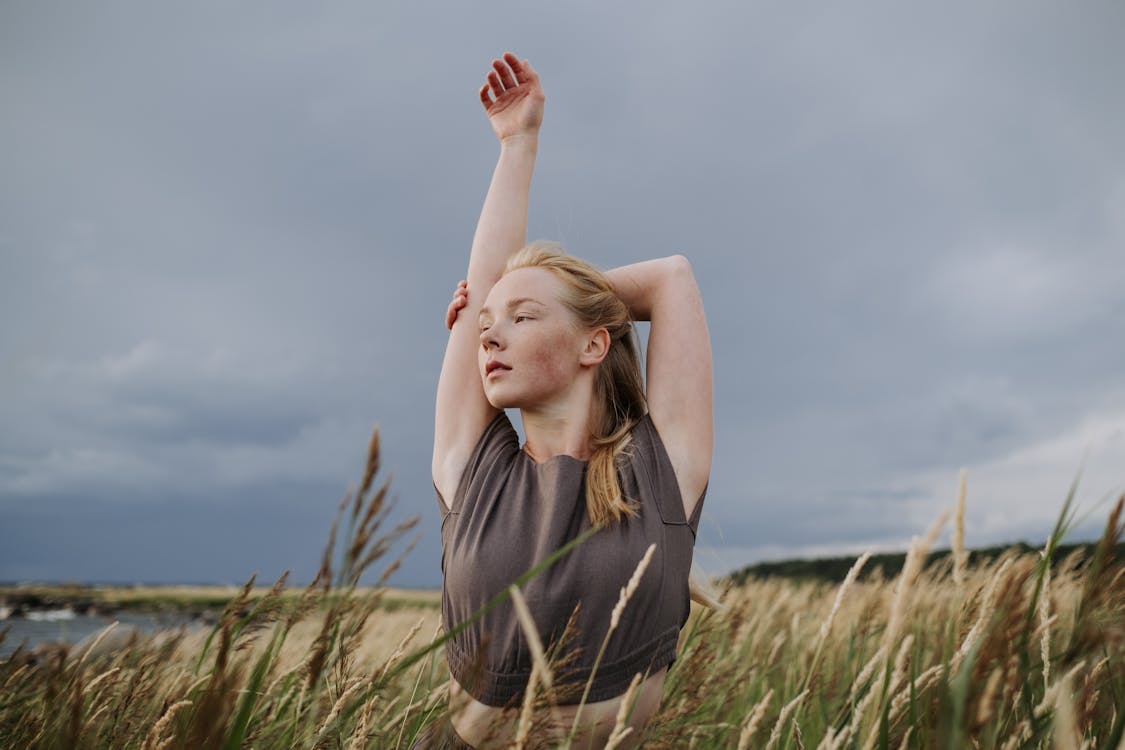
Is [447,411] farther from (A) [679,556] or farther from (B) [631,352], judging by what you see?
(A) [679,556]

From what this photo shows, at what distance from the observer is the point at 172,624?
96.2 inches

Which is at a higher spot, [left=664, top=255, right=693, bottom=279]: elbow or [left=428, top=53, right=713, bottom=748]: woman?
[left=664, top=255, right=693, bottom=279]: elbow

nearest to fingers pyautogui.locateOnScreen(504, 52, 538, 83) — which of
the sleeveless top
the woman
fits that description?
the woman

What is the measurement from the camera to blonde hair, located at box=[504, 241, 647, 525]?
6.98 feet

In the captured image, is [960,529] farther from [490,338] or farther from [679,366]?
[490,338]

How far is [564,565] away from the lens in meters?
1.78

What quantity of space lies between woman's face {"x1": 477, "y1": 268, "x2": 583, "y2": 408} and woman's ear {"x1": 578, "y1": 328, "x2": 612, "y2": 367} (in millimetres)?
32

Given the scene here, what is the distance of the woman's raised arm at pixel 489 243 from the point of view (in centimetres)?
222

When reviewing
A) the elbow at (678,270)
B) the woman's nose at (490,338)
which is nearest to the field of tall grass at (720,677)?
the woman's nose at (490,338)

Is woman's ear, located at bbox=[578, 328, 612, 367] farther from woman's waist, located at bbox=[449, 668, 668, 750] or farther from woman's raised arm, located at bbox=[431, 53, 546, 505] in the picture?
woman's waist, located at bbox=[449, 668, 668, 750]

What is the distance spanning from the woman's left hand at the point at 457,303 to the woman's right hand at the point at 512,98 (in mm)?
614

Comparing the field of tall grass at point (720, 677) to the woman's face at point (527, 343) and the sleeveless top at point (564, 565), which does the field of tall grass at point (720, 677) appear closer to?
the sleeveless top at point (564, 565)

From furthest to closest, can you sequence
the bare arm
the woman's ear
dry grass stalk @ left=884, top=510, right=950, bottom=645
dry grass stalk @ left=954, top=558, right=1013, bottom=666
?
the woman's ear
the bare arm
dry grass stalk @ left=954, top=558, right=1013, bottom=666
dry grass stalk @ left=884, top=510, right=950, bottom=645

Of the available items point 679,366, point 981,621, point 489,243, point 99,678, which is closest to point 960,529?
point 981,621
